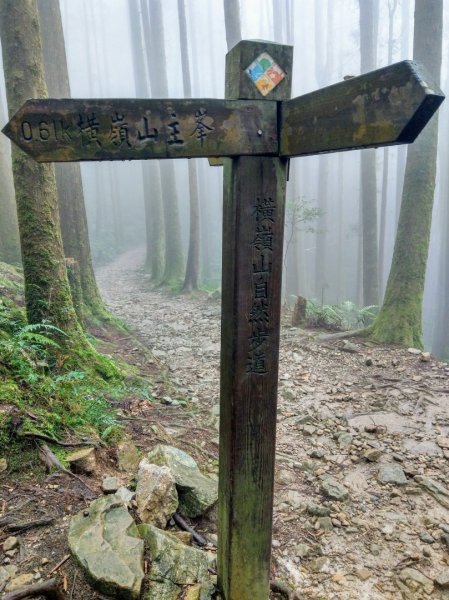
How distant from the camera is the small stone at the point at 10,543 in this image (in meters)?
2.70

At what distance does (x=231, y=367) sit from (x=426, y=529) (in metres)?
2.95

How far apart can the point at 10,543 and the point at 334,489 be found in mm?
3014

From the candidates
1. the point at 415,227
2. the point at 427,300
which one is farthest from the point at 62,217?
the point at 427,300

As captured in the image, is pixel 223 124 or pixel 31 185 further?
pixel 31 185

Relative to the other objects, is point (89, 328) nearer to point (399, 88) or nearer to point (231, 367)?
point (231, 367)

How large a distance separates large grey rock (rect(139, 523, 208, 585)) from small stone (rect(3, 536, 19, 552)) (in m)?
0.80

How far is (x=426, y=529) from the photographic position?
3.83m

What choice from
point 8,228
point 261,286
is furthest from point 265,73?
point 8,228

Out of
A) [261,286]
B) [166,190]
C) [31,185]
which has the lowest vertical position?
[261,286]

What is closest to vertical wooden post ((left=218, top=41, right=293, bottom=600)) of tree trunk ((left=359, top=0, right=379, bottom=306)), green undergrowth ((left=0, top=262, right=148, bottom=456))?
green undergrowth ((left=0, top=262, right=148, bottom=456))

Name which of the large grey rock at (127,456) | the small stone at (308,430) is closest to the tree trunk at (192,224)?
the small stone at (308,430)

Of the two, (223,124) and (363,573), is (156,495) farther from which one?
(223,124)

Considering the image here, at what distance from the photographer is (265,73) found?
201cm

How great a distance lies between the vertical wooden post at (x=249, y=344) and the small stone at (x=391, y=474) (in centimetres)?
226
